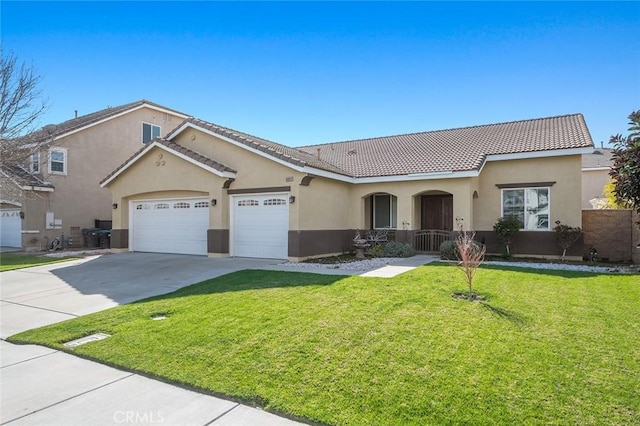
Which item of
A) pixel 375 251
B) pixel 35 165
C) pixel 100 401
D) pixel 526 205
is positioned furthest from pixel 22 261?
pixel 526 205

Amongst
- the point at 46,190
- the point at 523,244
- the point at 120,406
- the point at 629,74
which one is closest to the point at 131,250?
the point at 46,190

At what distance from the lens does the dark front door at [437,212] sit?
715 inches

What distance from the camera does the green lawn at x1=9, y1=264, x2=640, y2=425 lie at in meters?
4.05

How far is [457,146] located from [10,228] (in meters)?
26.7

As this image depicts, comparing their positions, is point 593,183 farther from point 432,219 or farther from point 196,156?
point 196,156

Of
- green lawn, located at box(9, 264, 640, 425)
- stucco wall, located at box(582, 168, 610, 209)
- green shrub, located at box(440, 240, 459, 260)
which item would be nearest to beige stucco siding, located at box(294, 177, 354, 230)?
green shrub, located at box(440, 240, 459, 260)

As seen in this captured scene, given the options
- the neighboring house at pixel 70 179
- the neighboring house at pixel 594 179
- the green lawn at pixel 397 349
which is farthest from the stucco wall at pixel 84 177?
the neighboring house at pixel 594 179

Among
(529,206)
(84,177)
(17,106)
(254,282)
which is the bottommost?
(254,282)

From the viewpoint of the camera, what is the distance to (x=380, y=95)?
1922 cm

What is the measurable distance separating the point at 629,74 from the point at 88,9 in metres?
20.1

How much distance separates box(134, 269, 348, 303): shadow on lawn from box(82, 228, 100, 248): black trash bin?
1550cm

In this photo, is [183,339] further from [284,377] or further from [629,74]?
[629,74]

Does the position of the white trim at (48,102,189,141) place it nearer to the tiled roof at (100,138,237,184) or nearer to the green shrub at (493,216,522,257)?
the tiled roof at (100,138,237,184)

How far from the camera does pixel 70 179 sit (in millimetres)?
23391
